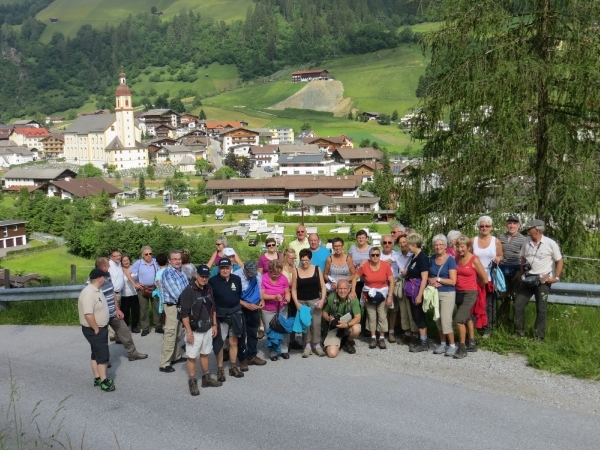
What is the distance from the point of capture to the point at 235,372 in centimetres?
773

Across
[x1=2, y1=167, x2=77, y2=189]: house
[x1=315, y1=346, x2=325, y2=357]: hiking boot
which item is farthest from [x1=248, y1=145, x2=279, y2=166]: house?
[x1=315, y1=346, x2=325, y2=357]: hiking boot

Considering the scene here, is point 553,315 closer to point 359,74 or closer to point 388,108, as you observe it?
point 388,108

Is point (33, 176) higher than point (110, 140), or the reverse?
point (110, 140)

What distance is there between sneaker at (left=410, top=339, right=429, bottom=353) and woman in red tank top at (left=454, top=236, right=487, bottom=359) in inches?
17.4

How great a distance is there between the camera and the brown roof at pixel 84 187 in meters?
85.1

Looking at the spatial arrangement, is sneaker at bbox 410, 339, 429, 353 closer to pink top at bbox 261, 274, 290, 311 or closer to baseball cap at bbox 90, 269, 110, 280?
pink top at bbox 261, 274, 290, 311

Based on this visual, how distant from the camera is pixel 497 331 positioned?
845 cm

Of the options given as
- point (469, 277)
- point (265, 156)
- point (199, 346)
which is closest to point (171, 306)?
point (199, 346)

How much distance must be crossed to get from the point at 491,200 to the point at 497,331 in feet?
10.9

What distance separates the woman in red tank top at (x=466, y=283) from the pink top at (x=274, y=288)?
219 centimetres

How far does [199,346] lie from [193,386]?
19.3 inches

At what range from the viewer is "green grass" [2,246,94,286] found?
46.3 metres

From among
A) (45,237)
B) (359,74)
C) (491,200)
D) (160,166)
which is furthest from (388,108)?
(491,200)

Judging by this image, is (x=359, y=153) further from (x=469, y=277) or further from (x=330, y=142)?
(x=469, y=277)
